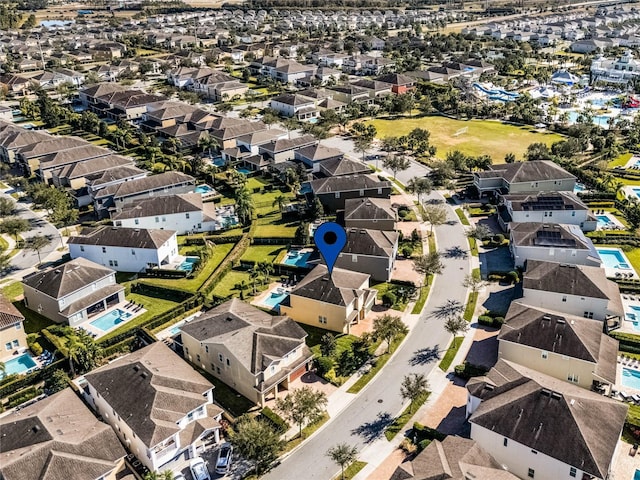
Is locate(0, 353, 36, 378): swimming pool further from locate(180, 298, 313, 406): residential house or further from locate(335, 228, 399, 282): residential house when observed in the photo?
locate(335, 228, 399, 282): residential house

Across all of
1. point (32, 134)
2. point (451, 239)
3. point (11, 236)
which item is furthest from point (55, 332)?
point (32, 134)

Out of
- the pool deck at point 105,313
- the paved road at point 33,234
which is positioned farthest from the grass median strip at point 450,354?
the paved road at point 33,234

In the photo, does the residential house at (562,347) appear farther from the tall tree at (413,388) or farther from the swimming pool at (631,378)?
the tall tree at (413,388)

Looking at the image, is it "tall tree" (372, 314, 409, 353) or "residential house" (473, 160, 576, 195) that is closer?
"tall tree" (372, 314, 409, 353)

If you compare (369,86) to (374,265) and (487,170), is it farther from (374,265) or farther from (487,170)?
(374,265)

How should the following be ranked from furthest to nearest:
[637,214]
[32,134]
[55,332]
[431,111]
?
[431,111], [32,134], [637,214], [55,332]

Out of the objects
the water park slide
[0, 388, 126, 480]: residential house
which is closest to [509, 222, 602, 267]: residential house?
[0, 388, 126, 480]: residential house
